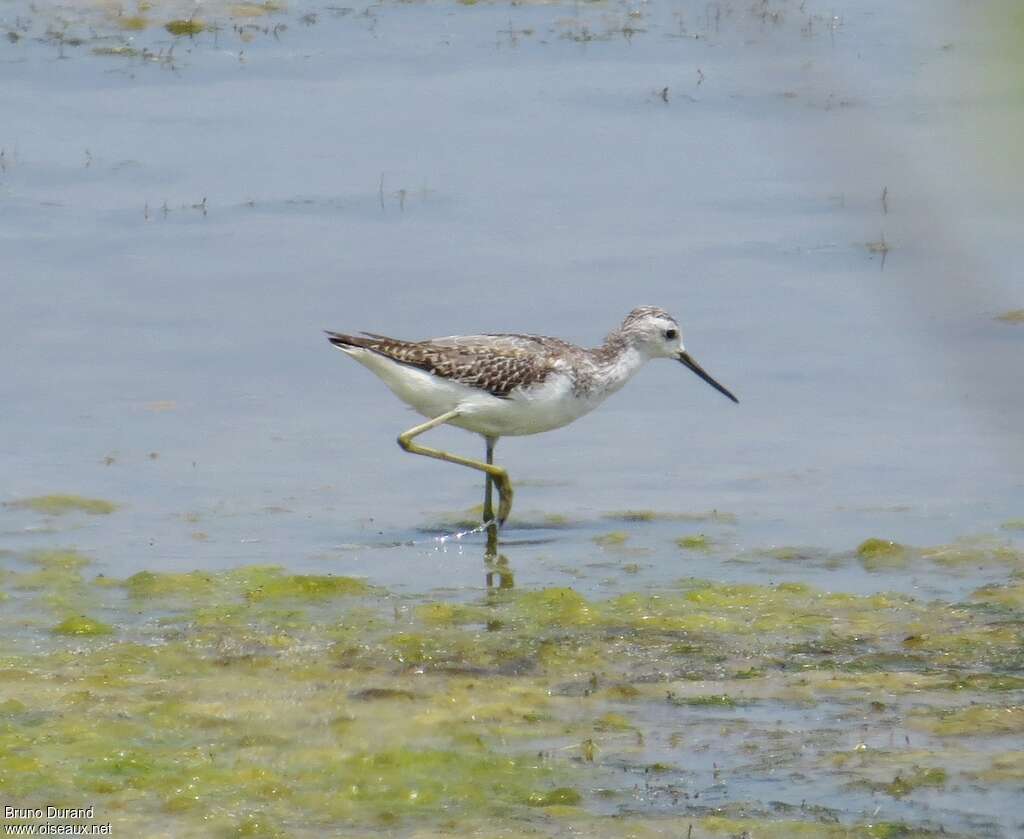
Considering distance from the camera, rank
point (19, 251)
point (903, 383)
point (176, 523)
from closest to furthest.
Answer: point (176, 523)
point (903, 383)
point (19, 251)

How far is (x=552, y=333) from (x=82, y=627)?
212 inches

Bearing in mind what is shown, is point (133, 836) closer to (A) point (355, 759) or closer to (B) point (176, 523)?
(A) point (355, 759)

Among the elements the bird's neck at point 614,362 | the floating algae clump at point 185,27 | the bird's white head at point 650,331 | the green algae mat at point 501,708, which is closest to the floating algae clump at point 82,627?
the green algae mat at point 501,708

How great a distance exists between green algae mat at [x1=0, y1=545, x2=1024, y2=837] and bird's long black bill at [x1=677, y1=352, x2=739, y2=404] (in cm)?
228

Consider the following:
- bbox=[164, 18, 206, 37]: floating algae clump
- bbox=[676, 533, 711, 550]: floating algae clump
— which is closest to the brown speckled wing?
bbox=[676, 533, 711, 550]: floating algae clump

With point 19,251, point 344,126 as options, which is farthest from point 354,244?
point 344,126

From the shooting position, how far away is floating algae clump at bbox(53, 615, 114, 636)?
23.3ft

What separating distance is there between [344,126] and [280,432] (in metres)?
7.90

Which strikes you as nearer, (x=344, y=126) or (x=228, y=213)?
(x=228, y=213)

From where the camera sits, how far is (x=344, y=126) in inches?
697

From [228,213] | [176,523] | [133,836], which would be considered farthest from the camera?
[228,213]

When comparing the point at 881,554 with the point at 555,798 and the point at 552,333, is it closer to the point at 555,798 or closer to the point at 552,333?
the point at 555,798

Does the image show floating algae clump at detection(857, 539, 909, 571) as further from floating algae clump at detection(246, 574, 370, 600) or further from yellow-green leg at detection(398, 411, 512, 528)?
floating algae clump at detection(246, 574, 370, 600)

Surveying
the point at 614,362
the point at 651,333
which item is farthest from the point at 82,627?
the point at 651,333
